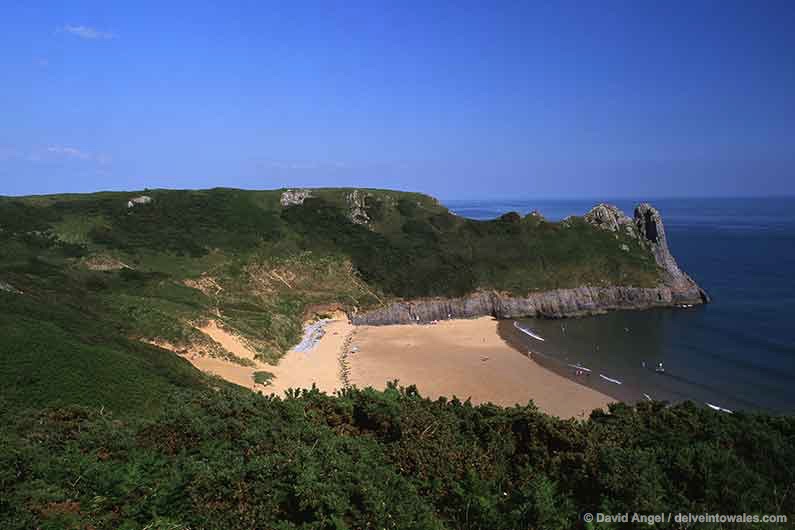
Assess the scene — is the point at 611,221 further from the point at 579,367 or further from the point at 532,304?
the point at 579,367

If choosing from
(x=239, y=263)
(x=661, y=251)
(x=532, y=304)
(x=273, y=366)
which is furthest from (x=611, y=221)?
(x=273, y=366)

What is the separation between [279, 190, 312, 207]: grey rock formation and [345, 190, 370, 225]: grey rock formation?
277 inches

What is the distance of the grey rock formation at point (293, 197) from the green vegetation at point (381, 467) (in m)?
67.0

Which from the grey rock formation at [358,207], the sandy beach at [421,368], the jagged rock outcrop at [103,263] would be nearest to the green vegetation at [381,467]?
the sandy beach at [421,368]

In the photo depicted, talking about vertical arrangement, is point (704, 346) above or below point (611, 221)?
below

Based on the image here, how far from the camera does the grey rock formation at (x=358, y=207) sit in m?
77.2

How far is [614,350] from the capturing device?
47.6 m

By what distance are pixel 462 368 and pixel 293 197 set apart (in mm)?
50336

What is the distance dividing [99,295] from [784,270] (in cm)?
9745

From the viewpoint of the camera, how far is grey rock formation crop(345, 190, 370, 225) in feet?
253

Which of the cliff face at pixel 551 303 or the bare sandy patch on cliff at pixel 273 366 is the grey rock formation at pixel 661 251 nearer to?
the cliff face at pixel 551 303

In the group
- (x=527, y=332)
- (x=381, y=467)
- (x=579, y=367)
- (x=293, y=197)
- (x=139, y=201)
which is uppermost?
(x=293, y=197)

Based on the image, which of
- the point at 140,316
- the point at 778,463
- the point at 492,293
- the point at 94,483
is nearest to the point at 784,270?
the point at 492,293

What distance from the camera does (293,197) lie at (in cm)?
8150
